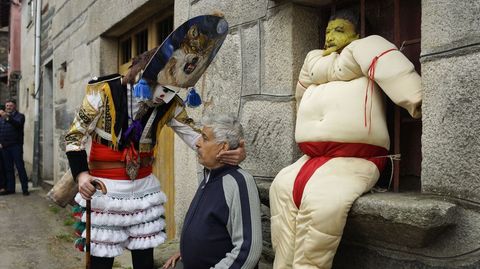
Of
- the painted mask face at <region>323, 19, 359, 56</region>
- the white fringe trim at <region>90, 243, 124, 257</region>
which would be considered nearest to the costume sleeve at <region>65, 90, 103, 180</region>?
the white fringe trim at <region>90, 243, 124, 257</region>

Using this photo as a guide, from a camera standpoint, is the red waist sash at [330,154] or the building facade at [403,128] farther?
the red waist sash at [330,154]

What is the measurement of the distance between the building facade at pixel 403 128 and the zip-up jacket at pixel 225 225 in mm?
365

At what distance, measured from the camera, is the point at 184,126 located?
2.78 meters

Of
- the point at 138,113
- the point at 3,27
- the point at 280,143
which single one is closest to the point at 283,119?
the point at 280,143

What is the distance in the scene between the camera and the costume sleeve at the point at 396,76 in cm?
187

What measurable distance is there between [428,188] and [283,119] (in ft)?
2.97

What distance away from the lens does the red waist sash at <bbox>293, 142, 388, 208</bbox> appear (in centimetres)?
195

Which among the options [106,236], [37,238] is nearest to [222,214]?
[106,236]

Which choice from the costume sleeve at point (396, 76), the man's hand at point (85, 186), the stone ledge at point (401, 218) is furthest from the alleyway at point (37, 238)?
the costume sleeve at point (396, 76)

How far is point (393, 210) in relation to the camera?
1.73m

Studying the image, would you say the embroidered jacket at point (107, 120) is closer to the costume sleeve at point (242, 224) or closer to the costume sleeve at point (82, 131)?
the costume sleeve at point (82, 131)

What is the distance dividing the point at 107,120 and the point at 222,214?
846mm

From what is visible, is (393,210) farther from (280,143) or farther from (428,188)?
(280,143)

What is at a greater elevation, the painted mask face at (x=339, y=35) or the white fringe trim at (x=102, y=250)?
the painted mask face at (x=339, y=35)
